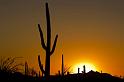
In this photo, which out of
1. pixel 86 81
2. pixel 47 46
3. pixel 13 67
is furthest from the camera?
pixel 47 46

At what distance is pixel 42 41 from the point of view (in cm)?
1558

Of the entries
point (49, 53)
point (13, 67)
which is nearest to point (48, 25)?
point (49, 53)

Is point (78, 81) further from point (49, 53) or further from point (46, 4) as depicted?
point (46, 4)

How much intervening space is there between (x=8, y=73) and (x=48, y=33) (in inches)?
170

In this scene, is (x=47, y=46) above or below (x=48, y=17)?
below

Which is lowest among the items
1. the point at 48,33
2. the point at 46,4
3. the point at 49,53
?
the point at 49,53

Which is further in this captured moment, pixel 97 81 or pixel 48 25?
pixel 48 25

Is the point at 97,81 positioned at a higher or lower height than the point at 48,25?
lower

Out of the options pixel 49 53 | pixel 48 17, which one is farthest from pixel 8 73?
pixel 48 17

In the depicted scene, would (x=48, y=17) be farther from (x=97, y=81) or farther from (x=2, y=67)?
(x=97, y=81)

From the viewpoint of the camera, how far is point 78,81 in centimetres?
701

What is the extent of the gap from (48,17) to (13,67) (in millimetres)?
4061

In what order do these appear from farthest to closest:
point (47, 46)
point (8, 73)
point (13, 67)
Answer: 1. point (47, 46)
2. point (13, 67)
3. point (8, 73)

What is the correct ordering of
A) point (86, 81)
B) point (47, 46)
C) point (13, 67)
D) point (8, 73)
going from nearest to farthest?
point (86, 81) → point (8, 73) → point (13, 67) → point (47, 46)
